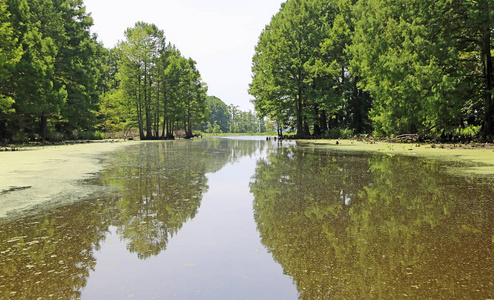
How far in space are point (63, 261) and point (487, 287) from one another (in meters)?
3.66

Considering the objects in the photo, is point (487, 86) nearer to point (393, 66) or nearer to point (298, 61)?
point (393, 66)

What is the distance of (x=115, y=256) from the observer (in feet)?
10.7

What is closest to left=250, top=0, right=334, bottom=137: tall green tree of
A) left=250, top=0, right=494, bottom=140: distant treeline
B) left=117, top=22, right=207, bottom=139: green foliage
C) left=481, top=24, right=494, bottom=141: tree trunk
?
left=250, top=0, right=494, bottom=140: distant treeline

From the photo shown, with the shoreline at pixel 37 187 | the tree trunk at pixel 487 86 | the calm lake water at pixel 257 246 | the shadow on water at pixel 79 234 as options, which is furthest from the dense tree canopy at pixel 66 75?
the tree trunk at pixel 487 86

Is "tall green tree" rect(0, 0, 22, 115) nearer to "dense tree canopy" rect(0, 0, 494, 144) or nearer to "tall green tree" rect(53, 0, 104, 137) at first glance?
"dense tree canopy" rect(0, 0, 494, 144)

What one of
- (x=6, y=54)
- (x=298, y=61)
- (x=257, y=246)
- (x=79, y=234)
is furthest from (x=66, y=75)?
(x=257, y=246)

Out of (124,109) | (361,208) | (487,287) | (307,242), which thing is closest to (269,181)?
(361,208)

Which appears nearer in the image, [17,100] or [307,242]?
[307,242]

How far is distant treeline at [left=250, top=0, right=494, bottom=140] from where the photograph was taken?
21125mm

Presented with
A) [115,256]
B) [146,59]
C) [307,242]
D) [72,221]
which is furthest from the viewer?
[146,59]

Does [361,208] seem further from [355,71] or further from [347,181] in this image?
[355,71]

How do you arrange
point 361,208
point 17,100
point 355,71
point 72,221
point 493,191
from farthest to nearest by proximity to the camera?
point 355,71 < point 17,100 < point 493,191 < point 361,208 < point 72,221

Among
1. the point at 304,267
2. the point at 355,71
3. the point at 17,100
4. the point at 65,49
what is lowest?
the point at 304,267

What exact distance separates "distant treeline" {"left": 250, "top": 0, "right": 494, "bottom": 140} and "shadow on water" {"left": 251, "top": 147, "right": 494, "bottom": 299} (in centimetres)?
1729
